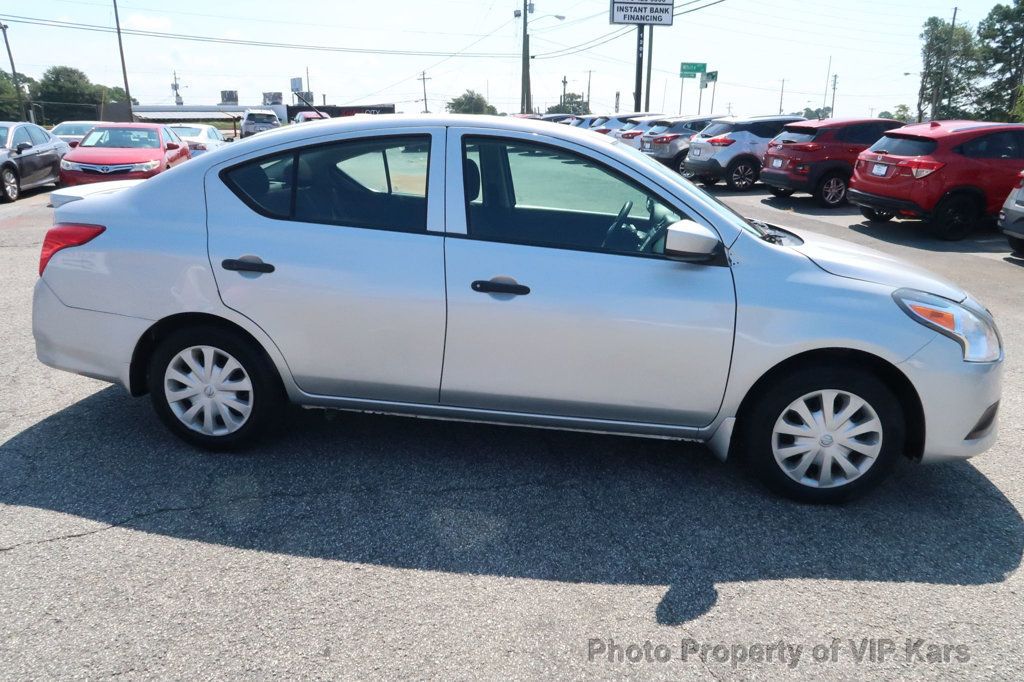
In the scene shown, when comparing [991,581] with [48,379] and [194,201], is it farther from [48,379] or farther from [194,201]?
[48,379]

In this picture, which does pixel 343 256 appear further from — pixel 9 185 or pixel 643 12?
pixel 643 12

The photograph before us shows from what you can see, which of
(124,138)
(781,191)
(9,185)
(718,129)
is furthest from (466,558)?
(718,129)

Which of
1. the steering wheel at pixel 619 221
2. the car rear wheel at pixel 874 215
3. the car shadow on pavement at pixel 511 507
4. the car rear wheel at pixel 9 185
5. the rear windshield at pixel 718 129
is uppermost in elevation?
the steering wheel at pixel 619 221

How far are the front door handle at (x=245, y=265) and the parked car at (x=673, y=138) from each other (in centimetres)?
1807

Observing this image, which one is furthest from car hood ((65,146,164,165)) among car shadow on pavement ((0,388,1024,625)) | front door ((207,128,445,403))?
front door ((207,128,445,403))

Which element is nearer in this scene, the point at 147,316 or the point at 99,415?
the point at 147,316

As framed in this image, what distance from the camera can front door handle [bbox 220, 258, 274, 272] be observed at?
3.84 meters

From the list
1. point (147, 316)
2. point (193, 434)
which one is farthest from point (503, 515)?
point (147, 316)

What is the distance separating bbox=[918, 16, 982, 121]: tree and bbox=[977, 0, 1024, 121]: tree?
1683mm

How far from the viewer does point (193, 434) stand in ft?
13.5

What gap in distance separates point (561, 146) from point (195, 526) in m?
2.40

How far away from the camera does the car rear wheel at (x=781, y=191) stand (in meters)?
15.7

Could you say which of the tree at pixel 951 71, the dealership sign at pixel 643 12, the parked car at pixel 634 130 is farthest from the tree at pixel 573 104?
the parked car at pixel 634 130

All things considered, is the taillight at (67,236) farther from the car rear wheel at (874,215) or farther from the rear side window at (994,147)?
the car rear wheel at (874,215)
